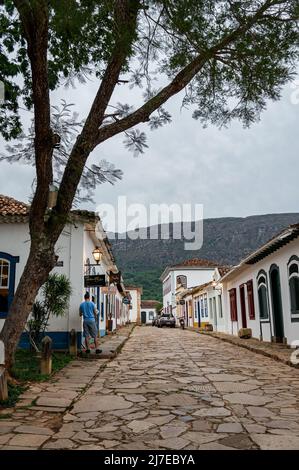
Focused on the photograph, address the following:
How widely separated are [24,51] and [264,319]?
1192 centimetres

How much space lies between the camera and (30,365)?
8.83 m

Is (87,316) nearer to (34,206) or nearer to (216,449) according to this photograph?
(34,206)

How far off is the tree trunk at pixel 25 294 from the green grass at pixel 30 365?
2.41 feet

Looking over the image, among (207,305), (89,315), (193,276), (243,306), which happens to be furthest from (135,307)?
(89,315)

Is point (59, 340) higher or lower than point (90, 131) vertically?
lower

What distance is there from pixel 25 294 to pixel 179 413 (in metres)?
2.97

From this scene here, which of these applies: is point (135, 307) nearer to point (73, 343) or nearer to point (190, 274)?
point (190, 274)

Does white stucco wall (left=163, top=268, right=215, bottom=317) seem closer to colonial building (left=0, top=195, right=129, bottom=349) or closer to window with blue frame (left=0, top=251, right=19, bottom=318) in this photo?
colonial building (left=0, top=195, right=129, bottom=349)

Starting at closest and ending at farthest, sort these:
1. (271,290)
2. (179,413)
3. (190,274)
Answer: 1. (179,413)
2. (271,290)
3. (190,274)

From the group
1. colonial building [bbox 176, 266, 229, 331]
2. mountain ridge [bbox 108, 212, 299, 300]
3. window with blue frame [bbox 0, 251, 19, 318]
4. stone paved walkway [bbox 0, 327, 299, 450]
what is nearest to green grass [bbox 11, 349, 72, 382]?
stone paved walkway [bbox 0, 327, 299, 450]

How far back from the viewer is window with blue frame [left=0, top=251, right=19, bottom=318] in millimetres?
12148

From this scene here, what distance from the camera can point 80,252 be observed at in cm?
1224

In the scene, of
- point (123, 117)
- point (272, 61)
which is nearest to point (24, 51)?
point (123, 117)

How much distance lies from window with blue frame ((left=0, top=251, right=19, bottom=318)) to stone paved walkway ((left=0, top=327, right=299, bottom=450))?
4728mm
